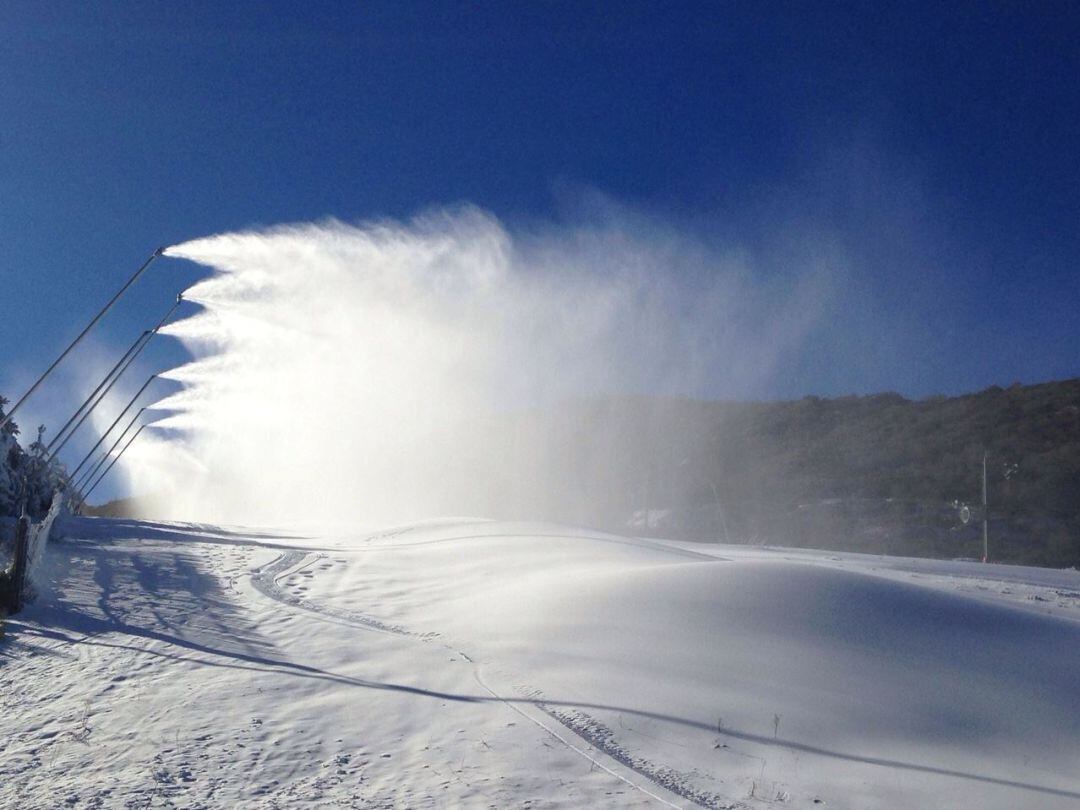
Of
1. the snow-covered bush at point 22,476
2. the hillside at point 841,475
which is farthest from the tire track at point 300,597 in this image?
the hillside at point 841,475

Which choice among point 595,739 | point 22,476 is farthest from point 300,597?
point 22,476

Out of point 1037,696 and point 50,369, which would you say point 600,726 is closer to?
point 1037,696

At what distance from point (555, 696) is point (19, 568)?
7.76 meters

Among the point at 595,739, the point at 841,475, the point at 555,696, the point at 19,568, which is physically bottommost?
the point at 595,739

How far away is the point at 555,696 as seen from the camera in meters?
7.38

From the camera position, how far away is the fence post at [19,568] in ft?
36.2

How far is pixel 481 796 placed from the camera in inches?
213

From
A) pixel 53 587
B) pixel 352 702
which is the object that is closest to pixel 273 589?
pixel 53 587

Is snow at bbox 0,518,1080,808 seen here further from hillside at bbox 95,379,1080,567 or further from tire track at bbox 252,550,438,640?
hillside at bbox 95,379,1080,567

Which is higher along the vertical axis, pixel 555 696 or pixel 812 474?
pixel 812 474

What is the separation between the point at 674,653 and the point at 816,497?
124 feet

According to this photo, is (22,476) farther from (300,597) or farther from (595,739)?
(595,739)

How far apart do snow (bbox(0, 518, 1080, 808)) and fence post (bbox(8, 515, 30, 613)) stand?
411 millimetres

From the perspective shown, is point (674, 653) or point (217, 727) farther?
point (674, 653)
